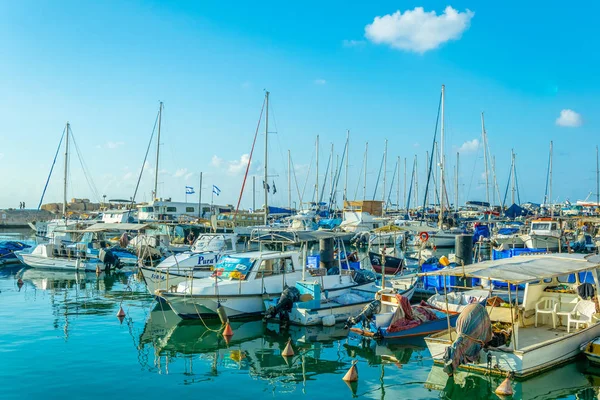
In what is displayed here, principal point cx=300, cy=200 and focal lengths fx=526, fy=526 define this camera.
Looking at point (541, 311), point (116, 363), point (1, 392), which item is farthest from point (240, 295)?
point (541, 311)

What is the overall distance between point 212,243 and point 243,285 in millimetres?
16945

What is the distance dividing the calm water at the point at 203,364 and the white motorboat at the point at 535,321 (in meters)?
0.42

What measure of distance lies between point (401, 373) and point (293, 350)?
3601 mm

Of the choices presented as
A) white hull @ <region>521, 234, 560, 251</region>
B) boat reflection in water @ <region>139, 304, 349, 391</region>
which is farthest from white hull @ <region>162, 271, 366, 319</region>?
white hull @ <region>521, 234, 560, 251</region>

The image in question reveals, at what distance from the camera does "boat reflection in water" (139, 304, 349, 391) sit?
46.3 feet

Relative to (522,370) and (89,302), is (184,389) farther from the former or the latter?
(89,302)

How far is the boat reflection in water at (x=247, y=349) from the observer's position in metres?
14.1

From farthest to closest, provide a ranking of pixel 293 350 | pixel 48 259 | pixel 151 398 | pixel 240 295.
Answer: pixel 48 259 < pixel 240 295 < pixel 293 350 < pixel 151 398

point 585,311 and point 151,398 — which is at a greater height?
point 585,311

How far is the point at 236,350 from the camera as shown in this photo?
16156 mm

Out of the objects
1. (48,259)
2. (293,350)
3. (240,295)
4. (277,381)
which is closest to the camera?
(277,381)

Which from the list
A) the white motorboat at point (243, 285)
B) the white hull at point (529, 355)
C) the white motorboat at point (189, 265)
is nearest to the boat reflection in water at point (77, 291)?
the white motorboat at point (189, 265)

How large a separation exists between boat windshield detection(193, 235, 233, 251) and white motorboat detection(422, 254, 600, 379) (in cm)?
2358

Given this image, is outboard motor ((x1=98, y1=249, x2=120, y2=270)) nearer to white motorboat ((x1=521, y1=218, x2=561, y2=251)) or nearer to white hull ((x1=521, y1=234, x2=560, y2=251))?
white motorboat ((x1=521, y1=218, x2=561, y2=251))
